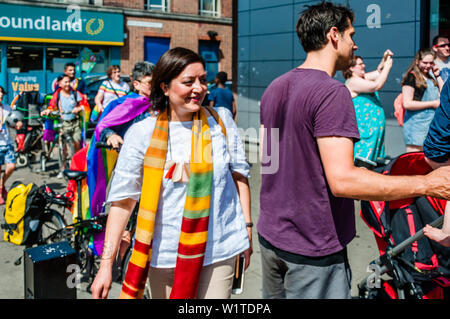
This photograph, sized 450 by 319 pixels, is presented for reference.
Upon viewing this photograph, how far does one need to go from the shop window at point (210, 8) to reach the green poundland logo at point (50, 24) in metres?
5.55

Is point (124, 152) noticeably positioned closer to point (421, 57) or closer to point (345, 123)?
point (345, 123)

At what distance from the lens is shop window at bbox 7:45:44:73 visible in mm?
19469

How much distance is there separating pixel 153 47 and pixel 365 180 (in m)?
21.9

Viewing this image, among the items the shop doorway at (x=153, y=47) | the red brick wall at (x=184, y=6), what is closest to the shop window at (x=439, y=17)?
the shop doorway at (x=153, y=47)

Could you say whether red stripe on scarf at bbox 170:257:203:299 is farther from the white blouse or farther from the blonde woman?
the blonde woman

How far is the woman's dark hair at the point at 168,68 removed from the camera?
2.61 metres

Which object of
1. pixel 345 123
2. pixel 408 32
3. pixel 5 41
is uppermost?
pixel 5 41

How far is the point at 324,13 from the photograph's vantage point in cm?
237

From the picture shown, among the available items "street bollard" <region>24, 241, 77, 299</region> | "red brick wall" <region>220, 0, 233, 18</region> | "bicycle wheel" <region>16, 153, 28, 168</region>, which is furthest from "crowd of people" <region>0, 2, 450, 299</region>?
"red brick wall" <region>220, 0, 233, 18</region>

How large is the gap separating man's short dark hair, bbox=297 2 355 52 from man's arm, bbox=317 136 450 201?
1.81 feet

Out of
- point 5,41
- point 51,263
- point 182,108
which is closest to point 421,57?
point 182,108

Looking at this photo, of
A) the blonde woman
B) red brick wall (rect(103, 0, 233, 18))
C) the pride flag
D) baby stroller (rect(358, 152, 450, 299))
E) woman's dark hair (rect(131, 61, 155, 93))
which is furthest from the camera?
red brick wall (rect(103, 0, 233, 18))

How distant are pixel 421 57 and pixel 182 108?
153 inches
